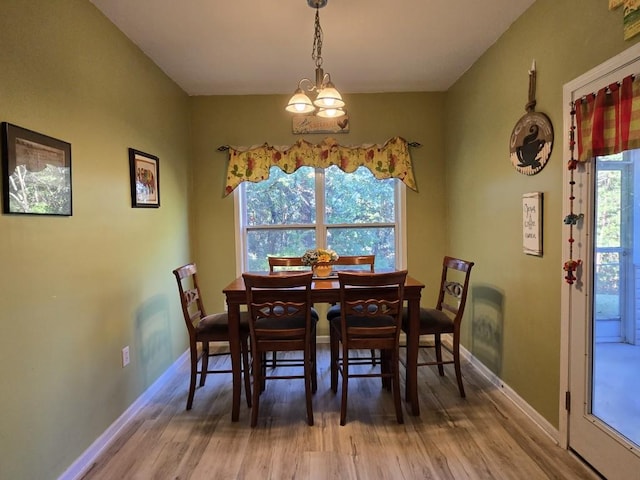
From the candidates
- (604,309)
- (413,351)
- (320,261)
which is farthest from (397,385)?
(604,309)

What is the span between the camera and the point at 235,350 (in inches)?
95.1

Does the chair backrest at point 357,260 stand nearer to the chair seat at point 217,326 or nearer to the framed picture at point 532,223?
the chair seat at point 217,326

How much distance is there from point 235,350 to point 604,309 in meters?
2.01

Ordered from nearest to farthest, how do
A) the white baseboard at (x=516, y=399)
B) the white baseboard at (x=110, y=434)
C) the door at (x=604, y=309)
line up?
1. the door at (x=604, y=309)
2. the white baseboard at (x=110, y=434)
3. the white baseboard at (x=516, y=399)

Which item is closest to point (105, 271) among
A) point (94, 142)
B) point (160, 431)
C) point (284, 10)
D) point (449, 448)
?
point (94, 142)

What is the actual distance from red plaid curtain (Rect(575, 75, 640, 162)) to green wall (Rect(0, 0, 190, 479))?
8.22 ft

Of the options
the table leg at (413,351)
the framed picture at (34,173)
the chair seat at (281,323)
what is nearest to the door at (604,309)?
the table leg at (413,351)

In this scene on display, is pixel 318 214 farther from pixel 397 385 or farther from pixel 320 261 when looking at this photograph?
pixel 397 385

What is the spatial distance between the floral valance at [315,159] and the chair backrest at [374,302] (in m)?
1.71

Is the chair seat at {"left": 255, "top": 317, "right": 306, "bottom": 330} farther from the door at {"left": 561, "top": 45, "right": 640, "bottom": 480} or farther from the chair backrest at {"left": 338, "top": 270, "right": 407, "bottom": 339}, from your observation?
the door at {"left": 561, "top": 45, "right": 640, "bottom": 480}

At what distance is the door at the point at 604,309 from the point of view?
65.4 inches

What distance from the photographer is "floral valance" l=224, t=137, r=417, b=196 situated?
12.2 ft

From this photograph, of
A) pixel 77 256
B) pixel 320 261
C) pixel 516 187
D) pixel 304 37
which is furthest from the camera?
pixel 320 261

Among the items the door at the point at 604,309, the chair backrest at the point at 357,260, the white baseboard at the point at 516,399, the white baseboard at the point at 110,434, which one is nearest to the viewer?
the door at the point at 604,309
